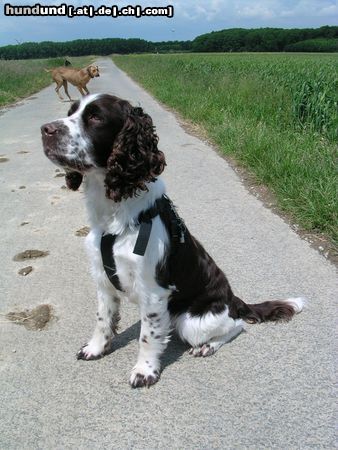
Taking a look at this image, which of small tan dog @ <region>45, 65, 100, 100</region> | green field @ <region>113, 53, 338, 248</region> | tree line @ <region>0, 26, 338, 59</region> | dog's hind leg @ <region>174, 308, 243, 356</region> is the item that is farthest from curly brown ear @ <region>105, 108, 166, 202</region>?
tree line @ <region>0, 26, 338, 59</region>

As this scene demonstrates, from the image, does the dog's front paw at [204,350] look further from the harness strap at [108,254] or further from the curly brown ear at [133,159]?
the curly brown ear at [133,159]

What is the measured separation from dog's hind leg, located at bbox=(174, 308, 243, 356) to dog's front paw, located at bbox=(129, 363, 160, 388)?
1.06ft

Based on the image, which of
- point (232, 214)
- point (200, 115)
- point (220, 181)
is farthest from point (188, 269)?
point (200, 115)

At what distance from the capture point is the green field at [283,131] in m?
5.13

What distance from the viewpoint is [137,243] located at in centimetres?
257

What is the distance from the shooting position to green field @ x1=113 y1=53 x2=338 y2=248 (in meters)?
Answer: 5.13

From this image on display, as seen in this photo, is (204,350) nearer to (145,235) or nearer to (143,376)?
(143,376)

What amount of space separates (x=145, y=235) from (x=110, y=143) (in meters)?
0.54

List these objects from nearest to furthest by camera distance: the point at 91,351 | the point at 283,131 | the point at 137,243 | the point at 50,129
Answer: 1. the point at 50,129
2. the point at 137,243
3. the point at 91,351
4. the point at 283,131

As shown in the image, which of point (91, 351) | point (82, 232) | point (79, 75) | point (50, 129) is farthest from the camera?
point (79, 75)

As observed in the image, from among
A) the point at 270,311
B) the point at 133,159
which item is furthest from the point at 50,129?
the point at 270,311

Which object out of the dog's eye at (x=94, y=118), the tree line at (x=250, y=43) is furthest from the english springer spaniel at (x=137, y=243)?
the tree line at (x=250, y=43)

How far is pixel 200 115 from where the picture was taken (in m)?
10.7

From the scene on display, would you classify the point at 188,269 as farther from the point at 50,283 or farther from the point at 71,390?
the point at 50,283
